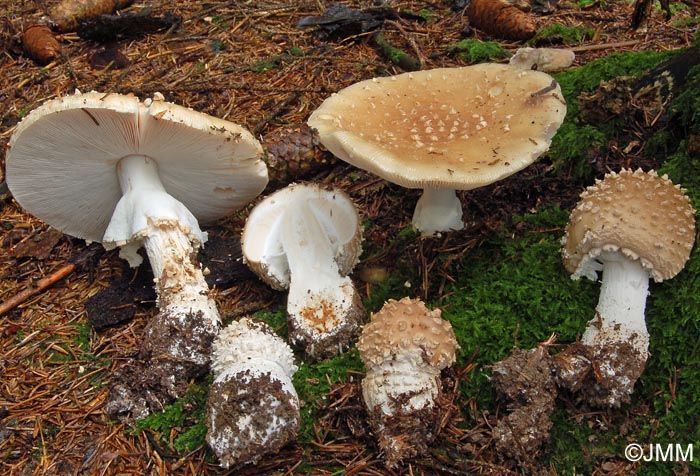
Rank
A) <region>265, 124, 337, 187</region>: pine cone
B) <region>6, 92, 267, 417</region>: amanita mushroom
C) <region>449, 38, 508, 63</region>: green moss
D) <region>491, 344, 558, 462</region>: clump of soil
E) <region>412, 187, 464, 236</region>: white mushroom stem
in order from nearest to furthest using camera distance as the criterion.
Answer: <region>491, 344, 558, 462</region>: clump of soil → <region>6, 92, 267, 417</region>: amanita mushroom → <region>412, 187, 464, 236</region>: white mushroom stem → <region>265, 124, 337, 187</region>: pine cone → <region>449, 38, 508, 63</region>: green moss

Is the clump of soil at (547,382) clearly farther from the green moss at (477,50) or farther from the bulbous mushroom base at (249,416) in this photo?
the green moss at (477,50)

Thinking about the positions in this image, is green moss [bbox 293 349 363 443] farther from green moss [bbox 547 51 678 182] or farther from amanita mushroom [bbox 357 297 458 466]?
green moss [bbox 547 51 678 182]

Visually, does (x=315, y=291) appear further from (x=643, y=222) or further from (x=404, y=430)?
(x=643, y=222)

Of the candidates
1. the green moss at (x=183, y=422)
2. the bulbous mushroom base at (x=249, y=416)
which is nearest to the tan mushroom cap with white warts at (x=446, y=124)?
the bulbous mushroom base at (x=249, y=416)

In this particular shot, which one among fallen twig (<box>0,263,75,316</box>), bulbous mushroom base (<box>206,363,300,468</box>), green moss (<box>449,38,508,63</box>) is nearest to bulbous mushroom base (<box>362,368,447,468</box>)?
bulbous mushroom base (<box>206,363,300,468</box>)

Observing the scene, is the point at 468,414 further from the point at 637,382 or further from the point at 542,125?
the point at 542,125

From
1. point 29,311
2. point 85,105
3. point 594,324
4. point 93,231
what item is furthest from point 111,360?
point 594,324
